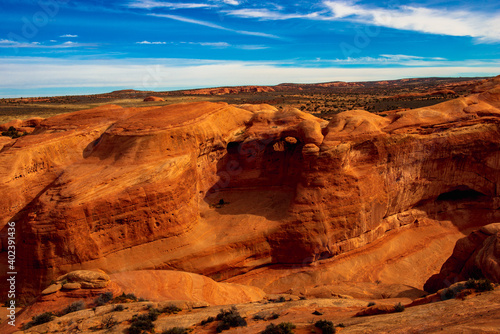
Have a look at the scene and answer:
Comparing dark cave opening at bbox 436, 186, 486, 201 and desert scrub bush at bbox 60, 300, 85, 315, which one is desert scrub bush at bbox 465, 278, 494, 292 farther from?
desert scrub bush at bbox 60, 300, 85, 315

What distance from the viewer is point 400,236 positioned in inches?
723

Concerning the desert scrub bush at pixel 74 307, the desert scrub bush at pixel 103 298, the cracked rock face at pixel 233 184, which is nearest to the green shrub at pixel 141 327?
the desert scrub bush at pixel 103 298

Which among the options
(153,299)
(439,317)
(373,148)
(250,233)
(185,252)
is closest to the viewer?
(439,317)

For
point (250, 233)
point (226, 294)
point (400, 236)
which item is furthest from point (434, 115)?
point (226, 294)

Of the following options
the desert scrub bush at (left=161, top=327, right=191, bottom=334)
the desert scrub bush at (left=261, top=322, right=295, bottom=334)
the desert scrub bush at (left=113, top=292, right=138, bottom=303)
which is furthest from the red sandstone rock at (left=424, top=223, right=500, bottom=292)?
the desert scrub bush at (left=113, top=292, right=138, bottom=303)

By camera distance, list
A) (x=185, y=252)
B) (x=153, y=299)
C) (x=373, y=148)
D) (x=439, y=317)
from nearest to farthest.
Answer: (x=439, y=317), (x=153, y=299), (x=185, y=252), (x=373, y=148)

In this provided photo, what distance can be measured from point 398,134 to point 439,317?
1175cm

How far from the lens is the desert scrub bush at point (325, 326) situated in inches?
306

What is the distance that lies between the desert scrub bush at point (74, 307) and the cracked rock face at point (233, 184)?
249 cm

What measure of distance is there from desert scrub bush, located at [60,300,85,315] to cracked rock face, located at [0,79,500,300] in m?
2.49

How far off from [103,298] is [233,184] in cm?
989

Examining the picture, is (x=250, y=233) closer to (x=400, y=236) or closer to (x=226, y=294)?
(x=226, y=294)

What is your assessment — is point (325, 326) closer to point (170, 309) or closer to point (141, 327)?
point (141, 327)

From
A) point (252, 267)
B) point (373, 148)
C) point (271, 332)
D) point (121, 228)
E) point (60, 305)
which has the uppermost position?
point (373, 148)
